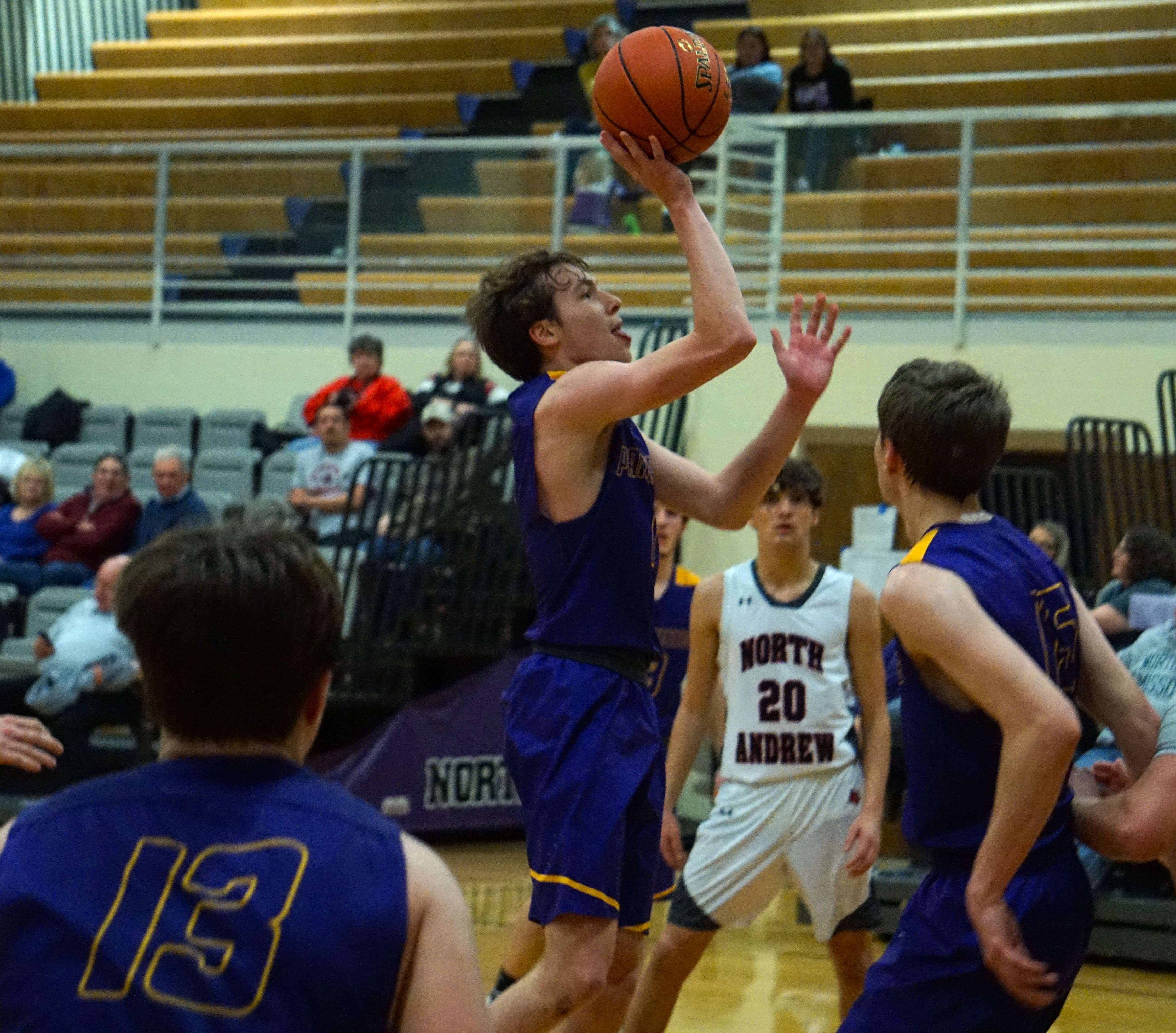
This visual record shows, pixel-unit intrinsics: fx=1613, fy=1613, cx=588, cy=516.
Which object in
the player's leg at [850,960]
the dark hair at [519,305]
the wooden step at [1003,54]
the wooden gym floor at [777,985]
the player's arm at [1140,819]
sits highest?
the wooden step at [1003,54]

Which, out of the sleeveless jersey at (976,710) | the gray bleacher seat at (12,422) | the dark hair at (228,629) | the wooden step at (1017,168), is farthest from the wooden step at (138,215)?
the dark hair at (228,629)

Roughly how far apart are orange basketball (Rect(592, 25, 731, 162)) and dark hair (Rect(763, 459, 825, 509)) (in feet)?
4.94

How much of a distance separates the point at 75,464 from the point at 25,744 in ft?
28.8

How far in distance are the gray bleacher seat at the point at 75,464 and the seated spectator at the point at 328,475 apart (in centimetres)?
190

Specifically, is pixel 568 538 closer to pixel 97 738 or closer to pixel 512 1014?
pixel 512 1014

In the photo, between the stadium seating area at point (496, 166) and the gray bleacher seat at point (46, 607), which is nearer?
the gray bleacher seat at point (46, 607)

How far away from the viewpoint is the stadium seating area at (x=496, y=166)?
29.6ft

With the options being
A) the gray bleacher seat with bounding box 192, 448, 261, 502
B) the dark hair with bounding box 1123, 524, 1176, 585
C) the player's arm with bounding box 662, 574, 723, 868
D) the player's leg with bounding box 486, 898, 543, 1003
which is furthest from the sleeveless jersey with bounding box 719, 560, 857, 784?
the gray bleacher seat with bounding box 192, 448, 261, 502

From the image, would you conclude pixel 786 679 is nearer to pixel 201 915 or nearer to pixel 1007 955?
pixel 1007 955

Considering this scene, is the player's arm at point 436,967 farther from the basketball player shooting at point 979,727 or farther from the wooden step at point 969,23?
the wooden step at point 969,23

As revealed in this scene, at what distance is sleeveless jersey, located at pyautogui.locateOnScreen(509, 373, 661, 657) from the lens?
3170 millimetres

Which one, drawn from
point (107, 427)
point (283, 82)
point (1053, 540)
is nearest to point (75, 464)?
point (107, 427)

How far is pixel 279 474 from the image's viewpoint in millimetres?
9695

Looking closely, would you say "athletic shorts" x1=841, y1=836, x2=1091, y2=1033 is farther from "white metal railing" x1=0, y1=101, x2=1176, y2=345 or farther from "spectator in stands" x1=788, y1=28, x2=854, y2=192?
"spectator in stands" x1=788, y1=28, x2=854, y2=192
